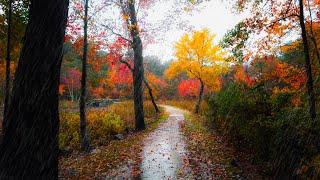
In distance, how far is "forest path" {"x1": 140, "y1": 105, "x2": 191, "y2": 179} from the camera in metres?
8.21

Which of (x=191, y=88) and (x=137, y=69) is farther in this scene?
(x=191, y=88)

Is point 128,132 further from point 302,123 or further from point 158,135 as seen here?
point 302,123

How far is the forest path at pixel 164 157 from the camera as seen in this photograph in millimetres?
8209

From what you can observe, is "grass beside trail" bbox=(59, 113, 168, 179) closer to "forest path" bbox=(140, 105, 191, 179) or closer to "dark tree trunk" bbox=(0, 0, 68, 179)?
"forest path" bbox=(140, 105, 191, 179)

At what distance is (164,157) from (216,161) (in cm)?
172

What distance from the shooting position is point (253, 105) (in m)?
8.43

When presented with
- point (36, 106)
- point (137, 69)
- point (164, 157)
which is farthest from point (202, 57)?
point (36, 106)

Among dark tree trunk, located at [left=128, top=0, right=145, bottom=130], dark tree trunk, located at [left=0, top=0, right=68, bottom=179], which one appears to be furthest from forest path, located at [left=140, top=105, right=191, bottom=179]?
dark tree trunk, located at [left=0, top=0, right=68, bottom=179]

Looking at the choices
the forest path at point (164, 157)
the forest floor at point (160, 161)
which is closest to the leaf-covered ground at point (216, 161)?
the forest floor at point (160, 161)

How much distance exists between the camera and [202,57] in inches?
1180

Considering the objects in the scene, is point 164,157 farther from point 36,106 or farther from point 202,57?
point 202,57

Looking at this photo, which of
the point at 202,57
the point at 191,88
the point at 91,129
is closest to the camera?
the point at 91,129

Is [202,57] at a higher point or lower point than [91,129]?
higher

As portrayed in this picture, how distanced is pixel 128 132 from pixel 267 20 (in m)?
9.91
